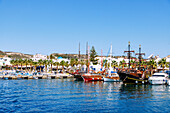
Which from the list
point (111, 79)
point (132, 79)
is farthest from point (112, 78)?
point (132, 79)

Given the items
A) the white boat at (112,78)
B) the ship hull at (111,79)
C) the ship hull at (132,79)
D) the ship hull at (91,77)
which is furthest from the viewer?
the ship hull at (91,77)

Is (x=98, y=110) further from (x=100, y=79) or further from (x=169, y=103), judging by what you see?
(x=100, y=79)

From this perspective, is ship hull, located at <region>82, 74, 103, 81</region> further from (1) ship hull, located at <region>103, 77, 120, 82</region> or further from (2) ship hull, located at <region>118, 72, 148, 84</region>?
(2) ship hull, located at <region>118, 72, 148, 84</region>

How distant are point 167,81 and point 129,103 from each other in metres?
38.0

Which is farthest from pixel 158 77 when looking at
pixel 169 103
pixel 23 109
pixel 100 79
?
pixel 23 109

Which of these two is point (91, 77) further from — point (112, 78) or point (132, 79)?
point (132, 79)

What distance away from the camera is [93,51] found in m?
173

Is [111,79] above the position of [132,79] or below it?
below

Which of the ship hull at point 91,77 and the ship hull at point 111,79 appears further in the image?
the ship hull at point 91,77

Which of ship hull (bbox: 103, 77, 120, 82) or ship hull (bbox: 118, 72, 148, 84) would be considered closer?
ship hull (bbox: 118, 72, 148, 84)

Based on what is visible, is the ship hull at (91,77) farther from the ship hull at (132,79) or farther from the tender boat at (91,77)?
the ship hull at (132,79)

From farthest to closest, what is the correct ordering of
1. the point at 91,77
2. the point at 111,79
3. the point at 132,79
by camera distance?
the point at 91,77 < the point at 111,79 < the point at 132,79

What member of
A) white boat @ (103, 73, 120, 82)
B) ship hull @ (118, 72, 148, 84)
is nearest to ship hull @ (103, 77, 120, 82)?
white boat @ (103, 73, 120, 82)

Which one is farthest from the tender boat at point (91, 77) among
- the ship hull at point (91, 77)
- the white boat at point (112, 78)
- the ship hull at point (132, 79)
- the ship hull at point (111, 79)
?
the ship hull at point (132, 79)
